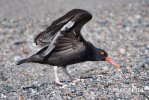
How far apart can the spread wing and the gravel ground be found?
0.95 meters

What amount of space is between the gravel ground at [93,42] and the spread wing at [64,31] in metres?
0.95

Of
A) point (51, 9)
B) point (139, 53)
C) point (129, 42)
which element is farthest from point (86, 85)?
point (51, 9)

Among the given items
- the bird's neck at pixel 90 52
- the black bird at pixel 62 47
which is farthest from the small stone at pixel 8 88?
the bird's neck at pixel 90 52

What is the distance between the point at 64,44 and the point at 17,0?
53.7 ft

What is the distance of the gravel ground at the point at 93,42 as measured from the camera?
11203 mm

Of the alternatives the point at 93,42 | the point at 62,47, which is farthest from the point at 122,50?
the point at 62,47

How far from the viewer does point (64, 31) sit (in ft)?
39.8

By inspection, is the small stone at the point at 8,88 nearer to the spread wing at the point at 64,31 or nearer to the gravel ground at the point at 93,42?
the gravel ground at the point at 93,42

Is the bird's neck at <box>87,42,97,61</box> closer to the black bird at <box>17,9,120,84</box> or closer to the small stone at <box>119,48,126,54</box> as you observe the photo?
the black bird at <box>17,9,120,84</box>

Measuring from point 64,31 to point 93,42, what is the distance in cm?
733

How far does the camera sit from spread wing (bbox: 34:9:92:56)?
1155 centimetres

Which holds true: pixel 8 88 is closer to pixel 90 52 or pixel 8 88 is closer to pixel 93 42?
pixel 90 52

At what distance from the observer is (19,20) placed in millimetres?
22938

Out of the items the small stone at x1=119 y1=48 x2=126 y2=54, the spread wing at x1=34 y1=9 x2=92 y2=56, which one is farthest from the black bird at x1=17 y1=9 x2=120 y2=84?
the small stone at x1=119 y1=48 x2=126 y2=54
